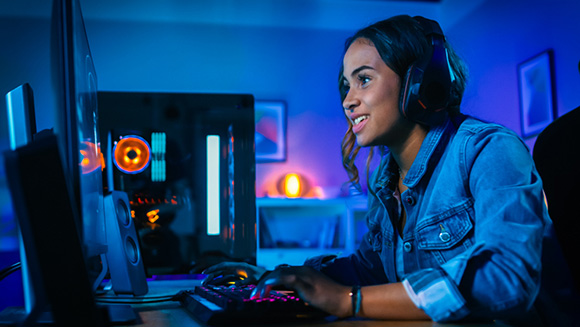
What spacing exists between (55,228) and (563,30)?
10.2 feet

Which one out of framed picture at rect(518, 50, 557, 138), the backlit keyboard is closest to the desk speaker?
the backlit keyboard

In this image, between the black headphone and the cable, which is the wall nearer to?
the black headphone

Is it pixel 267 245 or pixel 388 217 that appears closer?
pixel 388 217

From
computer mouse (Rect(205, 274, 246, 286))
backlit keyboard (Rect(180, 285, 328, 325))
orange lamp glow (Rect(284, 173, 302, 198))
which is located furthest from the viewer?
orange lamp glow (Rect(284, 173, 302, 198))

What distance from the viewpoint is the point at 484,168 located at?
2.87 ft

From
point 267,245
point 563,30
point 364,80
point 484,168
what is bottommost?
point 267,245

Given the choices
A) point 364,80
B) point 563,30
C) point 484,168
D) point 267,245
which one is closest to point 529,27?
point 563,30

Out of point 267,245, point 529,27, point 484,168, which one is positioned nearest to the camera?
point 484,168

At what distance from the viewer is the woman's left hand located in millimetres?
722

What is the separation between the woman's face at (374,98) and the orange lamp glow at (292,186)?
2.82 meters

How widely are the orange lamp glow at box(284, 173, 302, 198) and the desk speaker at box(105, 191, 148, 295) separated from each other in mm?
2935

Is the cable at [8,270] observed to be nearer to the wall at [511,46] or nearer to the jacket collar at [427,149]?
the jacket collar at [427,149]

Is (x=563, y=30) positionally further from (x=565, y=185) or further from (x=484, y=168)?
(x=484, y=168)

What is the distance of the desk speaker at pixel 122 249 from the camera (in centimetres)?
100
